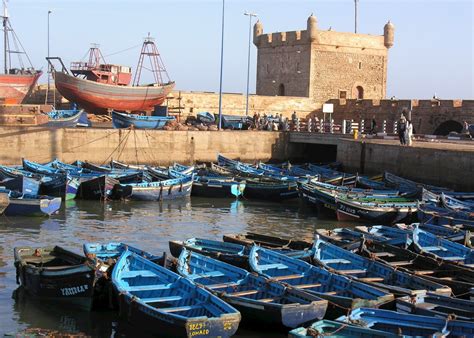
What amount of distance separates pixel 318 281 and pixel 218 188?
56.2ft

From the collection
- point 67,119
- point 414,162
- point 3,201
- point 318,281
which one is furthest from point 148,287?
point 67,119

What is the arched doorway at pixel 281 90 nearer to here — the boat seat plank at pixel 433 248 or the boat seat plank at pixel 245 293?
the boat seat plank at pixel 433 248

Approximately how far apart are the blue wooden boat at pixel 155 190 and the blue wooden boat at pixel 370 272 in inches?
555

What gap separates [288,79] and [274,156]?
16.2m

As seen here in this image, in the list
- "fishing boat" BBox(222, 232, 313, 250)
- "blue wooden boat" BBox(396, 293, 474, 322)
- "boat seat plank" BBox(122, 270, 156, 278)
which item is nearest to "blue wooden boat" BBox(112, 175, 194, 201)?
"fishing boat" BBox(222, 232, 313, 250)

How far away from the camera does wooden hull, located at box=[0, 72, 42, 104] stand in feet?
159

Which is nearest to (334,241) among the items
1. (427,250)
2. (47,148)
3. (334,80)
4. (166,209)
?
(427,250)

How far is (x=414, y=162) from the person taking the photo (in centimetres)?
3138

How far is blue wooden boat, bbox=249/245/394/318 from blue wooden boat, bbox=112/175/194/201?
14.3m

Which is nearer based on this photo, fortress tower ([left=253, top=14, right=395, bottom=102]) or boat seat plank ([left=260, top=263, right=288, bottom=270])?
boat seat plank ([left=260, top=263, right=288, bottom=270])

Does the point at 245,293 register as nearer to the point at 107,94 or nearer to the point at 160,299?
the point at 160,299

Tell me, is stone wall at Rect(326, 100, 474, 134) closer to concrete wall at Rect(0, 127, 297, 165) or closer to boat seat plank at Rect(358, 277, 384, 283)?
concrete wall at Rect(0, 127, 297, 165)

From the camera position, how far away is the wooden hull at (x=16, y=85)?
4838 cm

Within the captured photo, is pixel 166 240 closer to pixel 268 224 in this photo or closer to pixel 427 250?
pixel 268 224
